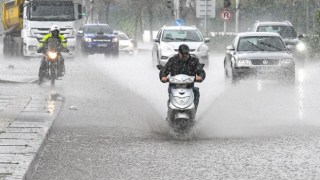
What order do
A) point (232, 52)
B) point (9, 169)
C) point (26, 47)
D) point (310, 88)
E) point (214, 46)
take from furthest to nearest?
point (214, 46) < point (26, 47) < point (232, 52) < point (310, 88) < point (9, 169)

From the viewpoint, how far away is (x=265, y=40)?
2138cm

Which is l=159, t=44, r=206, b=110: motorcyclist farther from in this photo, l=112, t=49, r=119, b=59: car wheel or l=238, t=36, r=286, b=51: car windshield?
l=112, t=49, r=119, b=59: car wheel

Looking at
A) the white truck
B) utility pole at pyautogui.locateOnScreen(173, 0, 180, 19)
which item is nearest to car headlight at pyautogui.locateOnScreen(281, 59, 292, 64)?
the white truck

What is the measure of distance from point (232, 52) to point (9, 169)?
46.6 ft

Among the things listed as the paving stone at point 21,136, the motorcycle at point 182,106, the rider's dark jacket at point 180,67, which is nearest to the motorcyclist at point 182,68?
the rider's dark jacket at point 180,67

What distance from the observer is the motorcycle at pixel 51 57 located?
19641 mm

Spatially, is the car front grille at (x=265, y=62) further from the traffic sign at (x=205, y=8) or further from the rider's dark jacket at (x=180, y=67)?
the traffic sign at (x=205, y=8)

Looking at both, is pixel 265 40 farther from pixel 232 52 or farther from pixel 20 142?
pixel 20 142

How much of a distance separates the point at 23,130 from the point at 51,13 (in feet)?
71.0

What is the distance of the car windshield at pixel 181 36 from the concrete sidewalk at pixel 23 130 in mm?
12763

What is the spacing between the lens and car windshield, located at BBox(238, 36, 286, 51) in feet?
69.1

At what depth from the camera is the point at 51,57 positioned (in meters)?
19.8

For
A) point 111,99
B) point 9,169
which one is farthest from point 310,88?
point 9,169

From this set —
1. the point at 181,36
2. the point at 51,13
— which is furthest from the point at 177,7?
the point at 181,36
